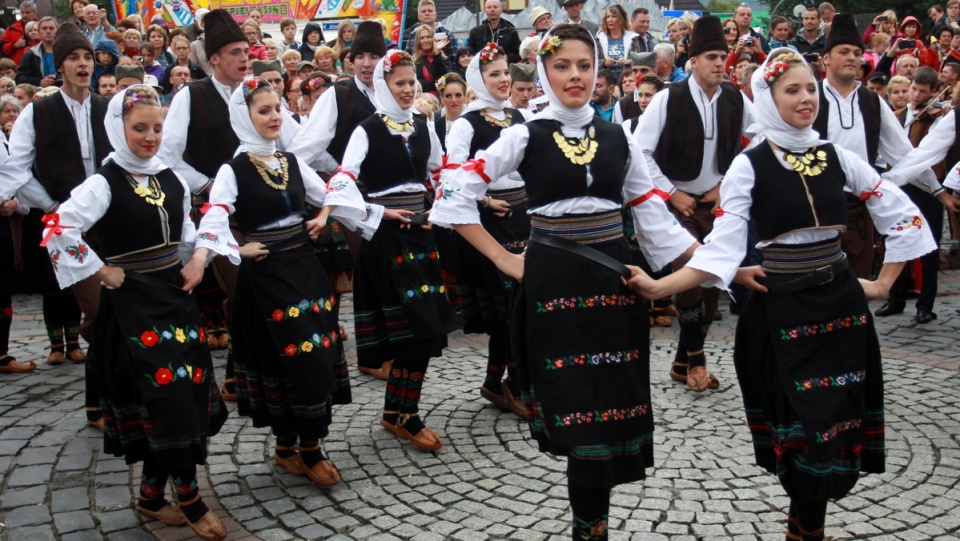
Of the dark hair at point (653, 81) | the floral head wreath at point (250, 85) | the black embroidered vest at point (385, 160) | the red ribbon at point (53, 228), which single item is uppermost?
the floral head wreath at point (250, 85)

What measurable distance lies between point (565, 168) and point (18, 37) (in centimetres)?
1173

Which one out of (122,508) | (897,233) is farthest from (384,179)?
(897,233)

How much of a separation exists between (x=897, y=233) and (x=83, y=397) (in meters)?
5.20

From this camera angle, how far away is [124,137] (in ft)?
14.4

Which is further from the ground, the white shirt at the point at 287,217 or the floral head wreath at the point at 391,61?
the floral head wreath at the point at 391,61

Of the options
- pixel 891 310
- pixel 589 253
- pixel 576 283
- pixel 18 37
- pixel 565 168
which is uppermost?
pixel 18 37

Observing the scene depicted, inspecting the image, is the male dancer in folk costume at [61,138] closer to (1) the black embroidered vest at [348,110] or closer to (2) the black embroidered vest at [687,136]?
(1) the black embroidered vest at [348,110]

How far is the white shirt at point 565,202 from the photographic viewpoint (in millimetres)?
3686

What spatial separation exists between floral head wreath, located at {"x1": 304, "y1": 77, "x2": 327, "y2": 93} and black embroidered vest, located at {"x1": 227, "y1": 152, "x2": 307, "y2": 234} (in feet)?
12.7

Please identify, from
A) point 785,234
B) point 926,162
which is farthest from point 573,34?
point 926,162

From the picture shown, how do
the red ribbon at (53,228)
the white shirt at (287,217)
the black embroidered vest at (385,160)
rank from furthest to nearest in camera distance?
the black embroidered vest at (385,160) < the white shirt at (287,217) < the red ribbon at (53,228)

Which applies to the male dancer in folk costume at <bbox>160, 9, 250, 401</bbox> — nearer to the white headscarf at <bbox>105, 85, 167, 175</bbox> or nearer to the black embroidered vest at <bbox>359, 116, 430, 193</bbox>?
the black embroidered vest at <bbox>359, 116, 430, 193</bbox>

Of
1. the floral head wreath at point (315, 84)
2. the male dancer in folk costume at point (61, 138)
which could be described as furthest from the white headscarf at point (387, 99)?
the floral head wreath at point (315, 84)

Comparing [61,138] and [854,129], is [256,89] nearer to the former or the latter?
[61,138]
